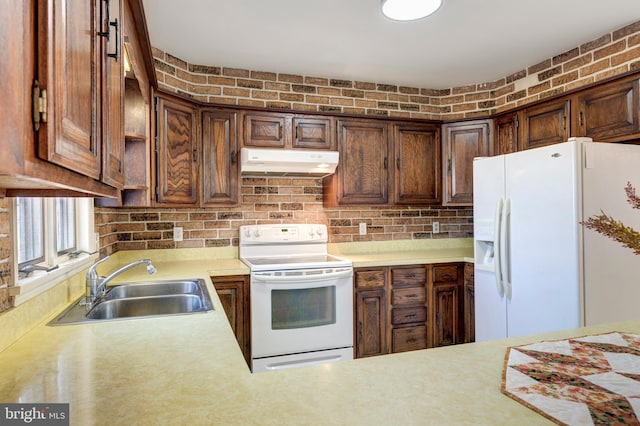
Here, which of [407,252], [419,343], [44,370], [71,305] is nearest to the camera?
[44,370]

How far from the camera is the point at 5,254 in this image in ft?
3.73

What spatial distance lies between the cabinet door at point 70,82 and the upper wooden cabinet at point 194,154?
179 cm

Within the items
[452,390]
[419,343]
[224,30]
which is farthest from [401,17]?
[419,343]

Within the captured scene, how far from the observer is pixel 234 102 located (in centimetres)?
306

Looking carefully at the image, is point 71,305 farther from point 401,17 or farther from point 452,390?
point 401,17

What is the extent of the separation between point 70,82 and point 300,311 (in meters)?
2.26

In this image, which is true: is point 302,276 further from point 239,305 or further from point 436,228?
point 436,228

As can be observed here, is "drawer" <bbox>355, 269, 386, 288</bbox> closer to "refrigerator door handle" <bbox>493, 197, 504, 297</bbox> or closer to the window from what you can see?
"refrigerator door handle" <bbox>493, 197, 504, 297</bbox>

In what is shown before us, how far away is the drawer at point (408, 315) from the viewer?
297 cm

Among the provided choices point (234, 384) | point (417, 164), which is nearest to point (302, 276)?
point (417, 164)

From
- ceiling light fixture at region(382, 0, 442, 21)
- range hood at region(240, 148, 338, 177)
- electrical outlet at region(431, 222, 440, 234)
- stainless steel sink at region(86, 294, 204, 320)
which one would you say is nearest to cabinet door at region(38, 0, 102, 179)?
stainless steel sink at region(86, 294, 204, 320)

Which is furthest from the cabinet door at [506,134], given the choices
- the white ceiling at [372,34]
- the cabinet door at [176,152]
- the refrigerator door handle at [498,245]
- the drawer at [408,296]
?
the cabinet door at [176,152]

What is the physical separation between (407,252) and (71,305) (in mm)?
2641

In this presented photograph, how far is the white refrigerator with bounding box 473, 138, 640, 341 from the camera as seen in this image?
2.04m
